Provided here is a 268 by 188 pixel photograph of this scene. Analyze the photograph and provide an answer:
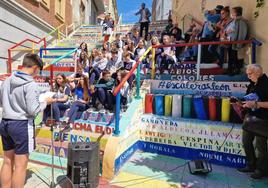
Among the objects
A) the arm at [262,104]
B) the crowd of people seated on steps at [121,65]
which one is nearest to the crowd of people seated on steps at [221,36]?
the crowd of people seated on steps at [121,65]

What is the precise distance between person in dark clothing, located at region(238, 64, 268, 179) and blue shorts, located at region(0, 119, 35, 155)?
3.15 m

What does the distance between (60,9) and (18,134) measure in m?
15.0

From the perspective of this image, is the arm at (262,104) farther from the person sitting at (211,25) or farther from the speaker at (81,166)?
the person sitting at (211,25)

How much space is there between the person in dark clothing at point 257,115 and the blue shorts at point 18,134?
3.15 metres

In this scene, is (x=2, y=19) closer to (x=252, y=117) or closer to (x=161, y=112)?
(x=161, y=112)

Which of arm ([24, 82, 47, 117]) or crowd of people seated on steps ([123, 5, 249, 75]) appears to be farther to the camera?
crowd of people seated on steps ([123, 5, 249, 75])

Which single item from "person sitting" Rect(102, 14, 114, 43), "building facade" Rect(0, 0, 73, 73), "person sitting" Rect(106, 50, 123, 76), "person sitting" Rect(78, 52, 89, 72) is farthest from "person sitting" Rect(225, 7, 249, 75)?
"building facade" Rect(0, 0, 73, 73)

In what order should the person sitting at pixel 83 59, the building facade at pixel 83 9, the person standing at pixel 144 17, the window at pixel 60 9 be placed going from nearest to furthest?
the person sitting at pixel 83 59 < the person standing at pixel 144 17 < the window at pixel 60 9 < the building facade at pixel 83 9

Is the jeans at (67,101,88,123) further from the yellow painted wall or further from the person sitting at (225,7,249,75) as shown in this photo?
the yellow painted wall

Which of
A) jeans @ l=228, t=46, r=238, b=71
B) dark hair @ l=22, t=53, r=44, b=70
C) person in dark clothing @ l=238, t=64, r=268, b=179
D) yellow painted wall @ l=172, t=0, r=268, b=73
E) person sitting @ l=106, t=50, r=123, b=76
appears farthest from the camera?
person sitting @ l=106, t=50, r=123, b=76

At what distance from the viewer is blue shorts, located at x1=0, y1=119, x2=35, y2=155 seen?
2.85 meters

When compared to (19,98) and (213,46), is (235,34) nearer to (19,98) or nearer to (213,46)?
(213,46)

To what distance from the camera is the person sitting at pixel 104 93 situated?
5070 millimetres

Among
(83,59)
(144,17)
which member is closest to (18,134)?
(83,59)
